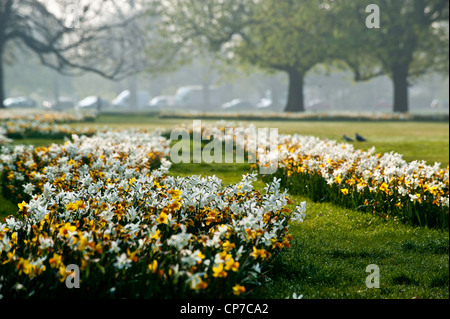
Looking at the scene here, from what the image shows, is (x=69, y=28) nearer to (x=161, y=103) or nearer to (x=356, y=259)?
(x=356, y=259)

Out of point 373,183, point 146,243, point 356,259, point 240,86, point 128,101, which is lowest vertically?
point 356,259

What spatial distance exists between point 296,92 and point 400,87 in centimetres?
616

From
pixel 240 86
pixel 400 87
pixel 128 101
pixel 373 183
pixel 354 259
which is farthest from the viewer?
pixel 240 86

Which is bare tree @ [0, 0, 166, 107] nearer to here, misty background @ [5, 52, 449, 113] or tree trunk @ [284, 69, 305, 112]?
tree trunk @ [284, 69, 305, 112]

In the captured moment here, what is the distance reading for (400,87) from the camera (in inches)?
1100

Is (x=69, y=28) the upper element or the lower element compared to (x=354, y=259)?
upper

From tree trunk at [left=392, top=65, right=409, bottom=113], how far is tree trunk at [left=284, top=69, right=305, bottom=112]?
551cm

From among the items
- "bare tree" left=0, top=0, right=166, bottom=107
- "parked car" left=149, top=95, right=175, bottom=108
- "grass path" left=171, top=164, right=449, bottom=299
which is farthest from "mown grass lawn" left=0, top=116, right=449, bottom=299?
"parked car" left=149, top=95, right=175, bottom=108

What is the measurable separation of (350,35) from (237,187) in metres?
22.0

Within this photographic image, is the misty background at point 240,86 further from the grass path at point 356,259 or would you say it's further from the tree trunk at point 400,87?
the grass path at point 356,259

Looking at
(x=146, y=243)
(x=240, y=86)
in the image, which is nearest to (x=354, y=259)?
(x=146, y=243)

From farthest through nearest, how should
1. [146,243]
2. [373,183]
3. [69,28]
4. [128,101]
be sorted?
1. [128,101]
2. [69,28]
3. [373,183]
4. [146,243]
